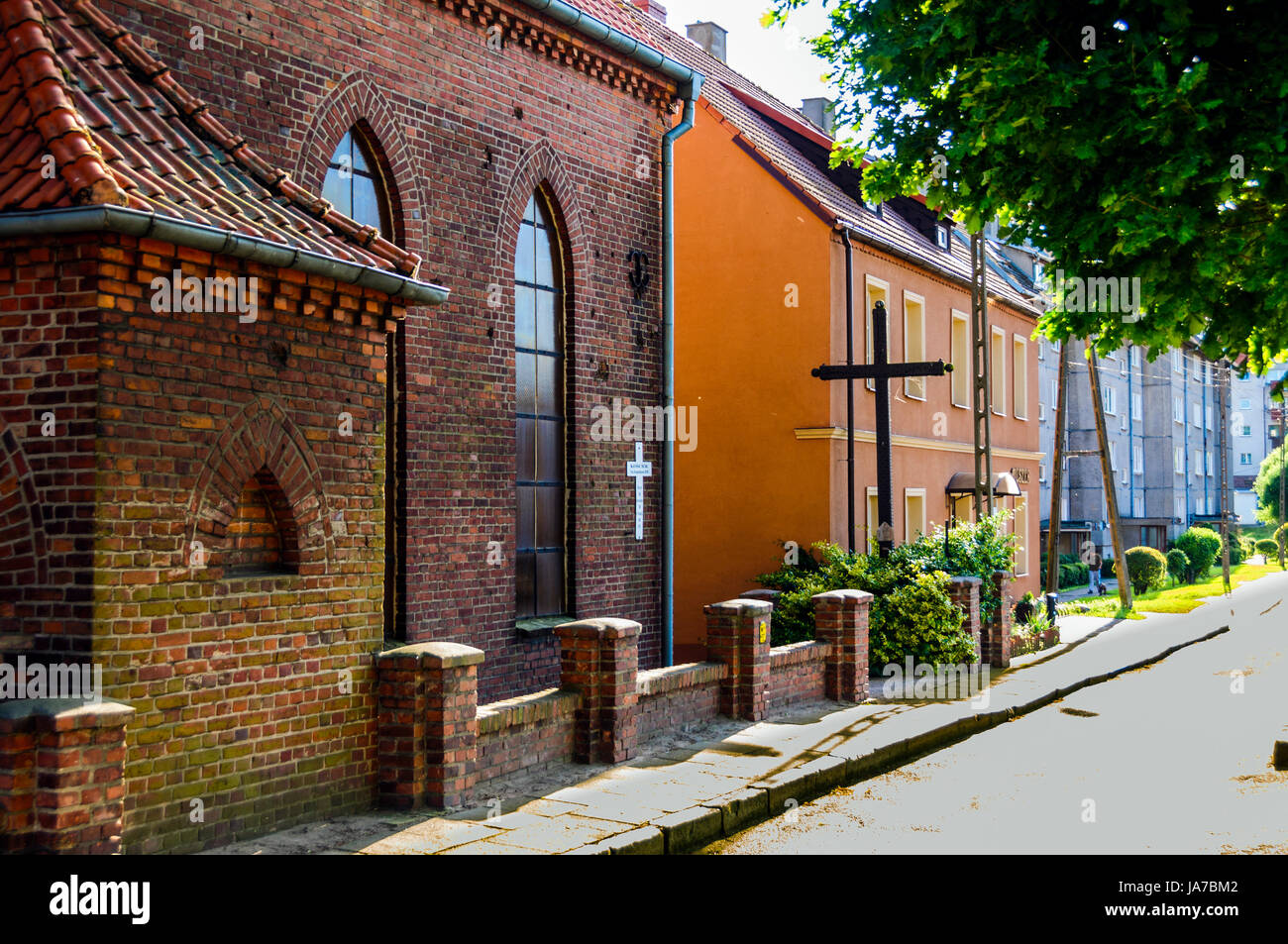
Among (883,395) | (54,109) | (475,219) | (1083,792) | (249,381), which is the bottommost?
(1083,792)

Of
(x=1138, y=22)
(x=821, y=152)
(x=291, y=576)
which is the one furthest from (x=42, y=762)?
(x=821, y=152)

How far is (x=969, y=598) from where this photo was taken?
625 inches

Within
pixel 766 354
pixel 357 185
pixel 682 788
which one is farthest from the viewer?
pixel 766 354

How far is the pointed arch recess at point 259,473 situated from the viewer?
22.4 feet

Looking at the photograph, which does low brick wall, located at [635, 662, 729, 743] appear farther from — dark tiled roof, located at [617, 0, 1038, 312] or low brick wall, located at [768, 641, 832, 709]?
dark tiled roof, located at [617, 0, 1038, 312]

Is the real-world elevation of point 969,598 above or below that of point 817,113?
below

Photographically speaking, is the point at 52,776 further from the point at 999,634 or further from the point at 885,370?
the point at 999,634

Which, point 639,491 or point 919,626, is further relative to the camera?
point 919,626

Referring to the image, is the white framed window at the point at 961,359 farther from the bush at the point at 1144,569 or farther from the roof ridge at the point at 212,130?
the roof ridge at the point at 212,130

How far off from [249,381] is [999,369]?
76.0ft

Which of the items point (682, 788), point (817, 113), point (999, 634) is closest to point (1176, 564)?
point (817, 113)

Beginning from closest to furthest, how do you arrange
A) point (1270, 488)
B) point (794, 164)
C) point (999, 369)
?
point (794, 164)
point (999, 369)
point (1270, 488)

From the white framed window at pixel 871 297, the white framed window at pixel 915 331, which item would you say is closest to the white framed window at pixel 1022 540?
the white framed window at pixel 915 331

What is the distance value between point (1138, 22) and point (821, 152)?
14843 millimetres
